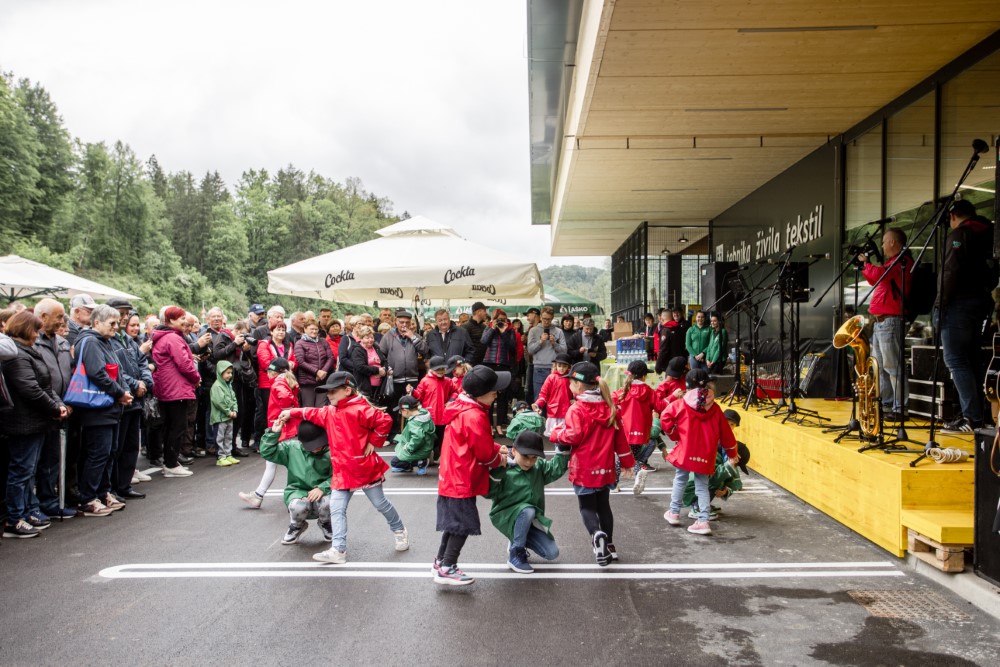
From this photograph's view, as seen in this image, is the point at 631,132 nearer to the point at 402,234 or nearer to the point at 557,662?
the point at 402,234

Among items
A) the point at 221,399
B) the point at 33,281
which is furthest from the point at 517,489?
the point at 33,281

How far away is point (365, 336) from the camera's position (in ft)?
33.3

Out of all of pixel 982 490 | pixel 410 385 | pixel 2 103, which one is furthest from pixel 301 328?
pixel 2 103

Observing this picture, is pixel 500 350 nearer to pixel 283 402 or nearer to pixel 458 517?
pixel 283 402

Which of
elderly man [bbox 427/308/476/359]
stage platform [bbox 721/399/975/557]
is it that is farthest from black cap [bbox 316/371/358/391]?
elderly man [bbox 427/308/476/359]

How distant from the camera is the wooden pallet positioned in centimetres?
465

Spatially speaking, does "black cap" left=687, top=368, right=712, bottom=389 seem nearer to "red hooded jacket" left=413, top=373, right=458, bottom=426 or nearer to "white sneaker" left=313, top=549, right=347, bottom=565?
"white sneaker" left=313, top=549, right=347, bottom=565

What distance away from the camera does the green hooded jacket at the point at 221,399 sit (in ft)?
31.3

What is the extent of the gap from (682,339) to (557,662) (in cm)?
1231

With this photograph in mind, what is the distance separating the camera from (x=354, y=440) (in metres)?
5.49

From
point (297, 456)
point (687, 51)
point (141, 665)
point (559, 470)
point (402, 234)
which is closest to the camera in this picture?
point (141, 665)

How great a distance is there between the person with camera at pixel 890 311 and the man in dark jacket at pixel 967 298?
0.38 meters

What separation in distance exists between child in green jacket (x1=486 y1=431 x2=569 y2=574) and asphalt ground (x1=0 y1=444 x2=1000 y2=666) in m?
0.20

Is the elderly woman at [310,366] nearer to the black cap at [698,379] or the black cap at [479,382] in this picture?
the black cap at [479,382]
